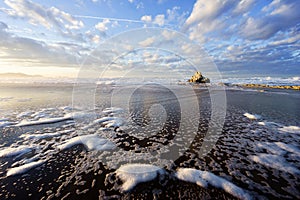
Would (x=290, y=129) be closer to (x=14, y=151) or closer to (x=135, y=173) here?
(x=135, y=173)

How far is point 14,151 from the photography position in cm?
635

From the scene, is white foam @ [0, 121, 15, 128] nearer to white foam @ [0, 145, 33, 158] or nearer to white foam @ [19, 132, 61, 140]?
white foam @ [19, 132, 61, 140]

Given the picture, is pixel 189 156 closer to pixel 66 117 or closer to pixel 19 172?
pixel 19 172

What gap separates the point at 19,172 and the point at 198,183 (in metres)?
6.30

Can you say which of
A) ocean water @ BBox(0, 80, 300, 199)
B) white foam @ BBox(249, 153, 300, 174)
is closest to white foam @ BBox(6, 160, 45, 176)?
ocean water @ BBox(0, 80, 300, 199)

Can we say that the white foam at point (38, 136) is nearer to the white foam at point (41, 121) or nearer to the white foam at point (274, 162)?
the white foam at point (41, 121)

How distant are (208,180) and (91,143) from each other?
18.5ft

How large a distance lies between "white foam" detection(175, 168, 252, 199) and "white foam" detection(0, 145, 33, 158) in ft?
22.3

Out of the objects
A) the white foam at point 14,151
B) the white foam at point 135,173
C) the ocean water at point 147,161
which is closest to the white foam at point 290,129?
the ocean water at point 147,161

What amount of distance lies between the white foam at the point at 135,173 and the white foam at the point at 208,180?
0.82 meters

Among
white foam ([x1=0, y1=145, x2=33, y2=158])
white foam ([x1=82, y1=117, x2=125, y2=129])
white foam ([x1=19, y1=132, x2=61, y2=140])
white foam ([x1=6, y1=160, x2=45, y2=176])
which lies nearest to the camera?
white foam ([x1=6, y1=160, x2=45, y2=176])

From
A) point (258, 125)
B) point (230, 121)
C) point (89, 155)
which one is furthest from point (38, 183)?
point (258, 125)

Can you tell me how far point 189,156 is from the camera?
6215 mm

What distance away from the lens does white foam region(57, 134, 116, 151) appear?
22.7 feet
